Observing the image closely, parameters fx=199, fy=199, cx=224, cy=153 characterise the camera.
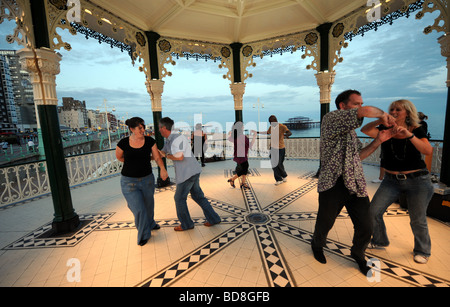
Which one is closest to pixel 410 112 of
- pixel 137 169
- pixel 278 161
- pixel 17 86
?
pixel 137 169

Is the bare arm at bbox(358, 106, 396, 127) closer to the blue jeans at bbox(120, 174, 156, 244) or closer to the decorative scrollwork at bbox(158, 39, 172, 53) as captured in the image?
the blue jeans at bbox(120, 174, 156, 244)

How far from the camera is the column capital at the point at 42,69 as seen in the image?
2779mm

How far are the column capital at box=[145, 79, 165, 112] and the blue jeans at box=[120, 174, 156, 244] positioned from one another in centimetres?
323

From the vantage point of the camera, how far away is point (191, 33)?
560 cm

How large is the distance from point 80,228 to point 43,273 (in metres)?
1.10

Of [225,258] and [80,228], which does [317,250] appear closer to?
[225,258]

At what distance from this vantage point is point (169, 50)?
5406mm

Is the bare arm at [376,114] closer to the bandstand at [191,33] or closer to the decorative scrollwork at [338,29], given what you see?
the bandstand at [191,33]

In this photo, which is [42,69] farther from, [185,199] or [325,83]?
[325,83]

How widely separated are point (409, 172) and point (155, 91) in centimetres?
522

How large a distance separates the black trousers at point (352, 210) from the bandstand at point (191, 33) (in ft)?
4.34

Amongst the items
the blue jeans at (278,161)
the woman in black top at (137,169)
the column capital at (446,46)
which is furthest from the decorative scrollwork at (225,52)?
the column capital at (446,46)

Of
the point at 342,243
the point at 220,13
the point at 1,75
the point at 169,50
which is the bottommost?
the point at 342,243

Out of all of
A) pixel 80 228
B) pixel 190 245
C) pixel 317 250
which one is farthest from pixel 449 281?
pixel 80 228
